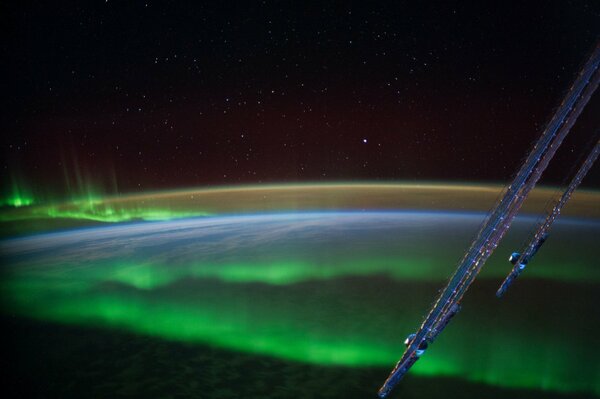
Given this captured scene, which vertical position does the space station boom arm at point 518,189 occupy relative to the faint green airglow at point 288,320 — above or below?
above

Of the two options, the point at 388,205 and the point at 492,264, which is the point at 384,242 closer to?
the point at 492,264

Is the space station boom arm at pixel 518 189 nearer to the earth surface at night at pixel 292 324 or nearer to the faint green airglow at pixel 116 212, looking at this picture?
the earth surface at night at pixel 292 324

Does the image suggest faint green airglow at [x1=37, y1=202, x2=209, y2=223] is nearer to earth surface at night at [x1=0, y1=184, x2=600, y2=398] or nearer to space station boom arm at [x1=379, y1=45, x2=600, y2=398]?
earth surface at night at [x1=0, y1=184, x2=600, y2=398]

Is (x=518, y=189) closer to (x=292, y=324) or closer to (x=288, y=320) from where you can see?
(x=292, y=324)

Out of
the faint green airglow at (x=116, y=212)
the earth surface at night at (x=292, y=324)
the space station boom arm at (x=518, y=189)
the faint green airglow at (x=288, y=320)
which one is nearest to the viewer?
the space station boom arm at (x=518, y=189)

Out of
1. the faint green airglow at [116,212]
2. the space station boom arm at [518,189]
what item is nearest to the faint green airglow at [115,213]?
the faint green airglow at [116,212]

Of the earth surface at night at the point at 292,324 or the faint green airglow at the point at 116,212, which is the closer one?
the earth surface at night at the point at 292,324

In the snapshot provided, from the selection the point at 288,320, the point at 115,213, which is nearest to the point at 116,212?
the point at 115,213

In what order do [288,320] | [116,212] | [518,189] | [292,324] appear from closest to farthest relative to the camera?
[518,189]
[292,324]
[288,320]
[116,212]
